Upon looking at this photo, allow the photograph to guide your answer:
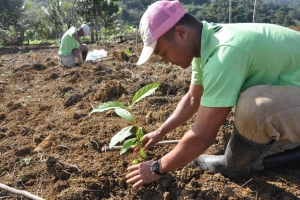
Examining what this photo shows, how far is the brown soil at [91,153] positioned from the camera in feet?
5.39

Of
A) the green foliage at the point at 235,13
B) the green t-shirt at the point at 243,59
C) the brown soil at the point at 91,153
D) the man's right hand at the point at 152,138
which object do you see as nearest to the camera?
the green t-shirt at the point at 243,59

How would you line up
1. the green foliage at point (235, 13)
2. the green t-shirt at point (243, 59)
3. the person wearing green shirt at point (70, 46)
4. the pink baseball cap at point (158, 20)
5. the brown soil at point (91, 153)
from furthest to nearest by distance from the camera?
1. the green foliage at point (235, 13)
2. the person wearing green shirt at point (70, 46)
3. the brown soil at point (91, 153)
4. the pink baseball cap at point (158, 20)
5. the green t-shirt at point (243, 59)

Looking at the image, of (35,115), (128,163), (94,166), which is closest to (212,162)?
(128,163)

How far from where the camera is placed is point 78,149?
2.16m

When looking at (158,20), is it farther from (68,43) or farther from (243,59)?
(68,43)

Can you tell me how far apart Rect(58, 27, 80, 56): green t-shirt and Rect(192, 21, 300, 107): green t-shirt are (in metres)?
4.99

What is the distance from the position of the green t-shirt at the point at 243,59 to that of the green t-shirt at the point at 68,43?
4.99 m

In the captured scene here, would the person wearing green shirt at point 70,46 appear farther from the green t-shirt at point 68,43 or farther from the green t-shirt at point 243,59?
the green t-shirt at point 243,59

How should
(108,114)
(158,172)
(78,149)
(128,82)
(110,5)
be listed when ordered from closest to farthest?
(158,172) < (78,149) < (108,114) < (128,82) < (110,5)

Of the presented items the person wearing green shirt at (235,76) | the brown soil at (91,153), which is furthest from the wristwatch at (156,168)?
the brown soil at (91,153)

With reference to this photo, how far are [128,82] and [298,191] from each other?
2696 mm

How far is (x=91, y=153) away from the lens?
209 centimetres

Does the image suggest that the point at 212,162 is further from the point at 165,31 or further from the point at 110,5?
the point at 110,5

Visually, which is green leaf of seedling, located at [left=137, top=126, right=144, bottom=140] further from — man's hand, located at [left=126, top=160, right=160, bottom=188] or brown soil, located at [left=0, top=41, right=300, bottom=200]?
man's hand, located at [left=126, top=160, right=160, bottom=188]
